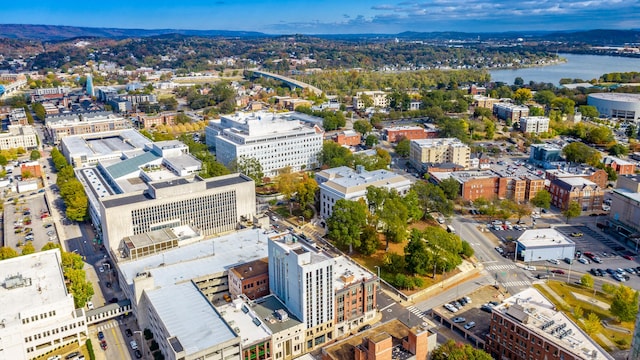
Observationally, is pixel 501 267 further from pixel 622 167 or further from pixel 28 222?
pixel 28 222

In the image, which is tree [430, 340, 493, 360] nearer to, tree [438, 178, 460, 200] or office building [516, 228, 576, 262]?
office building [516, 228, 576, 262]

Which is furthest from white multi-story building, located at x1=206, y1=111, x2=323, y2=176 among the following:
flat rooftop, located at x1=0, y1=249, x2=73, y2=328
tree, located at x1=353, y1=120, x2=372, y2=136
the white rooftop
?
the white rooftop

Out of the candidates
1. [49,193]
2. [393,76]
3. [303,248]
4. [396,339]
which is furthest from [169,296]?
[393,76]

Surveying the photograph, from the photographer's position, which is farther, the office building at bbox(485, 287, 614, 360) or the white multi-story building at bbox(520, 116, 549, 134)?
the white multi-story building at bbox(520, 116, 549, 134)

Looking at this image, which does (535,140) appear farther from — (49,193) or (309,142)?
(49,193)

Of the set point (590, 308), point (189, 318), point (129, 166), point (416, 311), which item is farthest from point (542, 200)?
point (129, 166)
